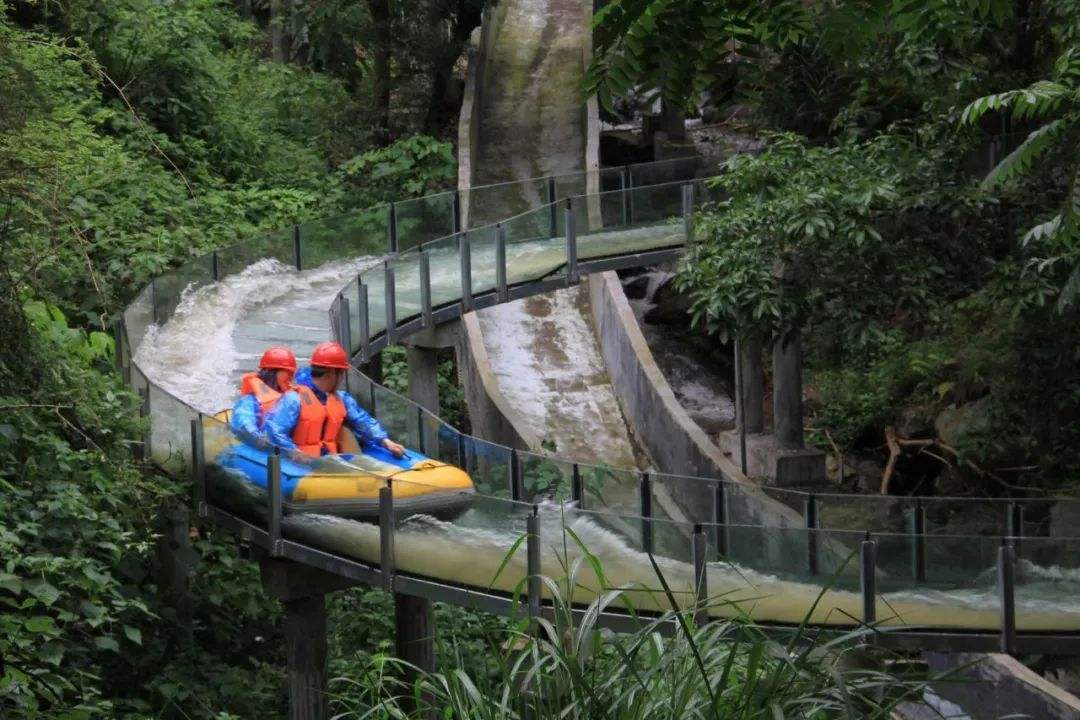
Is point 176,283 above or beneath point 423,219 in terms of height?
beneath

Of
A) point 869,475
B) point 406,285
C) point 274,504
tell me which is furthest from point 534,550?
point 869,475

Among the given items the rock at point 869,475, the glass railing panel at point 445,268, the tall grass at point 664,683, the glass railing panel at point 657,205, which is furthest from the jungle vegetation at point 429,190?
the glass railing panel at point 445,268

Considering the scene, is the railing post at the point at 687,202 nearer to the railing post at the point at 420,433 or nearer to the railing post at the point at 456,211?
the railing post at the point at 456,211

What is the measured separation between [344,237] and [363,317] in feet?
8.18

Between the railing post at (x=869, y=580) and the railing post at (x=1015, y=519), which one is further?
the railing post at (x=1015, y=519)

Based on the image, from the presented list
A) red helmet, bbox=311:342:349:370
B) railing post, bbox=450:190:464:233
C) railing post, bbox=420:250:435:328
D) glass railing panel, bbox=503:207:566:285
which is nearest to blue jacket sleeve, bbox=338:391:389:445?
red helmet, bbox=311:342:349:370

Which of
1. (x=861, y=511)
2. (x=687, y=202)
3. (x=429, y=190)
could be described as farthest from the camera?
(x=429, y=190)

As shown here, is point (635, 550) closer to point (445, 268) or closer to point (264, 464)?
point (264, 464)

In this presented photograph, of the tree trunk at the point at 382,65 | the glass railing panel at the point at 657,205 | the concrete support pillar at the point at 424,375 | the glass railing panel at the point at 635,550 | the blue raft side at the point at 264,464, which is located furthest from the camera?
the tree trunk at the point at 382,65

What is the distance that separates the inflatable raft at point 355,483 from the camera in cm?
A: 1105

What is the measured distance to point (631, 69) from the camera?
17.2 feet

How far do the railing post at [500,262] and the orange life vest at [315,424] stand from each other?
219 inches

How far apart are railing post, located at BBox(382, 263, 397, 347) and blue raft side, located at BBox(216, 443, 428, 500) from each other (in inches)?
155

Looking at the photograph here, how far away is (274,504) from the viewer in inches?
449
